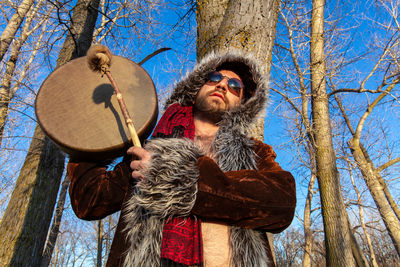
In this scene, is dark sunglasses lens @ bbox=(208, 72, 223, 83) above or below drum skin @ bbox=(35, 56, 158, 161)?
above

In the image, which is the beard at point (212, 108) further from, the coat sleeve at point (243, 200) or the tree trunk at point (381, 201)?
the tree trunk at point (381, 201)

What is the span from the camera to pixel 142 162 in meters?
1.29

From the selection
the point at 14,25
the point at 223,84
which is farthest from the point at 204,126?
the point at 14,25

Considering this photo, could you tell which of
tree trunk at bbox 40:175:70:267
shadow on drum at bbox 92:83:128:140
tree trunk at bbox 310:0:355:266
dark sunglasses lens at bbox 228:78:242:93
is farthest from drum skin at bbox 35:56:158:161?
tree trunk at bbox 40:175:70:267

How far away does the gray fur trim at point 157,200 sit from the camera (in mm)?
1207

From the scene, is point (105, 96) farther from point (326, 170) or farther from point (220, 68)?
point (326, 170)

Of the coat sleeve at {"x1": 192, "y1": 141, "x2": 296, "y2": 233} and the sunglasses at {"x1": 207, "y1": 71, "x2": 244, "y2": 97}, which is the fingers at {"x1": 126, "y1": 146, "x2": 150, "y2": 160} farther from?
the sunglasses at {"x1": 207, "y1": 71, "x2": 244, "y2": 97}

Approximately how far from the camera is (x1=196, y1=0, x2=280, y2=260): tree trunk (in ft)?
7.13

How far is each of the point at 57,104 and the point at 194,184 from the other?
98 cm

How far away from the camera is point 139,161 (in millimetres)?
1303

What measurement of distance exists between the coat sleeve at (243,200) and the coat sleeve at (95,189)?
0.46m

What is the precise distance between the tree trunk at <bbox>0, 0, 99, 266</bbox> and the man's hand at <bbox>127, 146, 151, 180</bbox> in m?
3.13

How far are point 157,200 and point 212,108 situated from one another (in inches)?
33.0

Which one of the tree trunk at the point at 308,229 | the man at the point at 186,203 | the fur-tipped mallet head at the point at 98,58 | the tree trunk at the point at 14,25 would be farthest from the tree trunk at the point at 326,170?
the tree trunk at the point at 14,25
